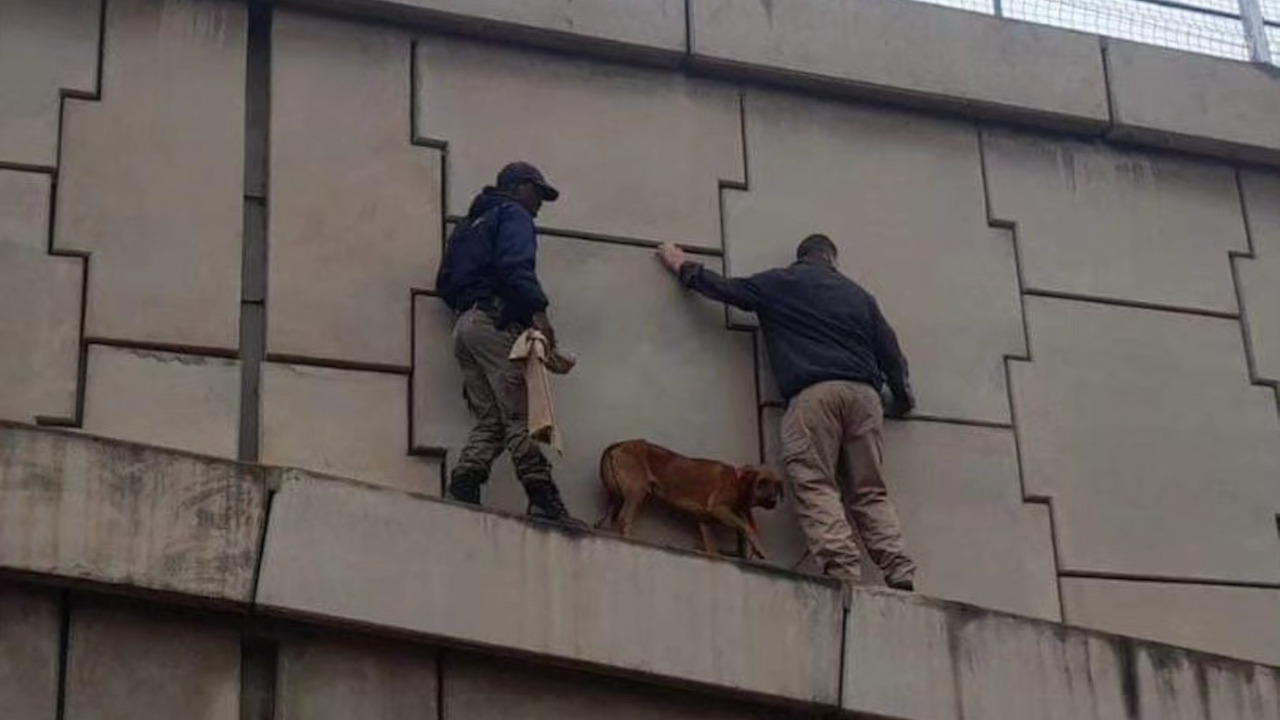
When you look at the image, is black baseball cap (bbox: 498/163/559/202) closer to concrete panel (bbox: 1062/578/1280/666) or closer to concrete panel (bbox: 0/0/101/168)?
concrete panel (bbox: 0/0/101/168)

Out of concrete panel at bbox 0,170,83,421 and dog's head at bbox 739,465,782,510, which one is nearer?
concrete panel at bbox 0,170,83,421

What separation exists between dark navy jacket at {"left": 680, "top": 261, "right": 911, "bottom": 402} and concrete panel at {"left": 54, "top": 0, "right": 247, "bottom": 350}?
257cm

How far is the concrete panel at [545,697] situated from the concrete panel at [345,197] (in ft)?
5.76

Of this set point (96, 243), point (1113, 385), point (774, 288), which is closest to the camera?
point (96, 243)

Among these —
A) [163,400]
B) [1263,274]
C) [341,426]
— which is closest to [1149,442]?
[1263,274]

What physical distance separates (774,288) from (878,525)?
4.70 feet

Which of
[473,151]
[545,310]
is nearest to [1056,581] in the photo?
[545,310]

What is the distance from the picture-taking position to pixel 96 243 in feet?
36.6

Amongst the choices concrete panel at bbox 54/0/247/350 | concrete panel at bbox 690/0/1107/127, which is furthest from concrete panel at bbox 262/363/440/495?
concrete panel at bbox 690/0/1107/127

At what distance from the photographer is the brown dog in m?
11.5

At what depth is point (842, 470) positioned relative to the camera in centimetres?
1212

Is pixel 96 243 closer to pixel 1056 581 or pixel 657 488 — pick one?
pixel 657 488

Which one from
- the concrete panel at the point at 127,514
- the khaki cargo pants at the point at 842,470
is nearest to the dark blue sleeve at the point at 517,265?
the khaki cargo pants at the point at 842,470

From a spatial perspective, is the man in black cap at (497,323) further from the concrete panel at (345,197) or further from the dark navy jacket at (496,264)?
the concrete panel at (345,197)
